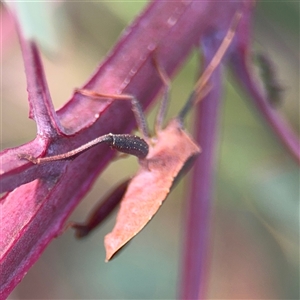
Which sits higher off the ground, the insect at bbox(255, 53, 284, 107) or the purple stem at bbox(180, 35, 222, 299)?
the insect at bbox(255, 53, 284, 107)

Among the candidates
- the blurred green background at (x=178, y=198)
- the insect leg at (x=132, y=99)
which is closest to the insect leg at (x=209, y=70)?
the insect leg at (x=132, y=99)

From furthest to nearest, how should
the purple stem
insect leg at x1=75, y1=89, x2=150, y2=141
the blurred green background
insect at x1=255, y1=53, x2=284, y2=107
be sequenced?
the blurred green background < insect at x1=255, y1=53, x2=284, y2=107 < the purple stem < insect leg at x1=75, y1=89, x2=150, y2=141

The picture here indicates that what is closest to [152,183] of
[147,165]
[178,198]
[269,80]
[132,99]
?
[147,165]

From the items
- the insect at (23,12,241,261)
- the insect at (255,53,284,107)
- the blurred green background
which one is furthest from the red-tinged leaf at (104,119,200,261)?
the blurred green background

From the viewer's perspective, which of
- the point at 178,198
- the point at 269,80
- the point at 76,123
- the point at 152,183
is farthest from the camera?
the point at 178,198

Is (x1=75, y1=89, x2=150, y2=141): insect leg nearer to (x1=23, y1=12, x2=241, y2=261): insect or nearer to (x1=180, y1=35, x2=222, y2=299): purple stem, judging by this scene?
(x1=23, y1=12, x2=241, y2=261): insect

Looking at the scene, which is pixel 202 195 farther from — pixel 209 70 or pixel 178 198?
pixel 178 198
